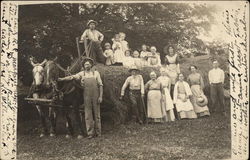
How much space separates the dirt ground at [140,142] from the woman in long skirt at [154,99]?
21cm

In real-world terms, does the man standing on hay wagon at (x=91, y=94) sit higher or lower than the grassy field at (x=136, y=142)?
higher

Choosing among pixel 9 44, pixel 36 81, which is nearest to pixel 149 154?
pixel 36 81

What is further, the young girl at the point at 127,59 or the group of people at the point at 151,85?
the young girl at the point at 127,59

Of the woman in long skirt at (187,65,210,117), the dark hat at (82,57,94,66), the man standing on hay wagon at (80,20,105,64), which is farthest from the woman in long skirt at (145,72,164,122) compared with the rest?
the dark hat at (82,57,94,66)

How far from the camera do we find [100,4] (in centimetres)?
1026

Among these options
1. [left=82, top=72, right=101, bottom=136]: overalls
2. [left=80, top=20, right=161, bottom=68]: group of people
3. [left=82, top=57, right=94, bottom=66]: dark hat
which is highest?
[left=80, top=20, right=161, bottom=68]: group of people

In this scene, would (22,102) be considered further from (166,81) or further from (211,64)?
(211,64)

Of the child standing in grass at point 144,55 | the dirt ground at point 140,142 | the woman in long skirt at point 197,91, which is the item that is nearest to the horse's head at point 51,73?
the dirt ground at point 140,142

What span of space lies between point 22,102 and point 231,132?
16.1 feet

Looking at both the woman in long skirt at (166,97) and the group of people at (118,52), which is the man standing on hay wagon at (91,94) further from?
the woman in long skirt at (166,97)

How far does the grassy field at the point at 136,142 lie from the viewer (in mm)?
9805

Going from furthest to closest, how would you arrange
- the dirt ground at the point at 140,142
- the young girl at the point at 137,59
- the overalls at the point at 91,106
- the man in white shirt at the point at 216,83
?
the young girl at the point at 137,59 → the man in white shirt at the point at 216,83 → the overalls at the point at 91,106 → the dirt ground at the point at 140,142

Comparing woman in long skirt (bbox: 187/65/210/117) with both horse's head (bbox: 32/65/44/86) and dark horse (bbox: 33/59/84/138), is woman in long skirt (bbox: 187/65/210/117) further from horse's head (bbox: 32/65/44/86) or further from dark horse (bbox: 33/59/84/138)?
horse's head (bbox: 32/65/44/86)

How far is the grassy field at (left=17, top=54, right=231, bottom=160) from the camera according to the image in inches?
386
